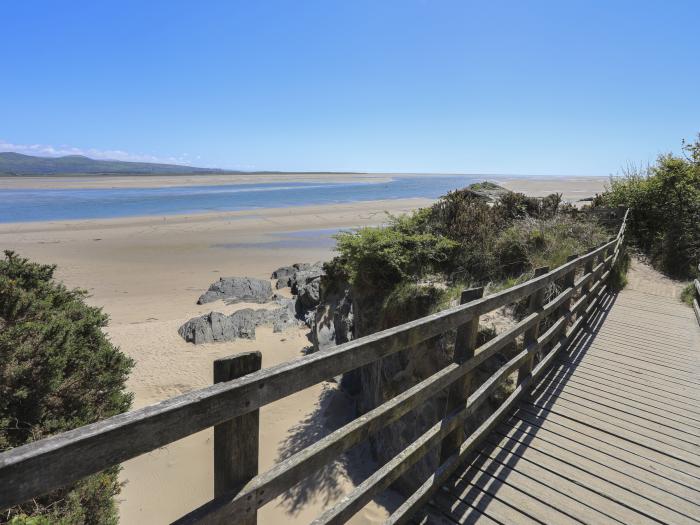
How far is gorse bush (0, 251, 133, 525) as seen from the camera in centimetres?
345

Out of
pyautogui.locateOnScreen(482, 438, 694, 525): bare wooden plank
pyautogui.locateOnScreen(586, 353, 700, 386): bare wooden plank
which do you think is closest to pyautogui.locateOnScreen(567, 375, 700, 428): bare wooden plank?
pyautogui.locateOnScreen(586, 353, 700, 386): bare wooden plank

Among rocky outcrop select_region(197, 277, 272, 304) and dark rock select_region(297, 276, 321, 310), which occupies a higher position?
dark rock select_region(297, 276, 321, 310)

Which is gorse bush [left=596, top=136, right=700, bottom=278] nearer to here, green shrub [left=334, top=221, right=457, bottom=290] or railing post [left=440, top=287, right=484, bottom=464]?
green shrub [left=334, top=221, right=457, bottom=290]

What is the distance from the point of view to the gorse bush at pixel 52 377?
3.45 m

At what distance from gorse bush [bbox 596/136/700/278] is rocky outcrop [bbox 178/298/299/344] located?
11560 millimetres

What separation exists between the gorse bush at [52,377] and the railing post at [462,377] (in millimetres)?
2871

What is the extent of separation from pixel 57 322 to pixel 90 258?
777 inches

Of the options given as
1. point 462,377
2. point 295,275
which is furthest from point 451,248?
point 295,275

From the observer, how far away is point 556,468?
3.49 meters

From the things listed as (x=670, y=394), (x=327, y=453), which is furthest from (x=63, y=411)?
(x=670, y=394)

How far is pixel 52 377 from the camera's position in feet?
12.5

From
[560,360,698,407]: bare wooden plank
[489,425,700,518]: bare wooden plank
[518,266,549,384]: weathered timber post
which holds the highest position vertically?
[518,266,549,384]: weathered timber post

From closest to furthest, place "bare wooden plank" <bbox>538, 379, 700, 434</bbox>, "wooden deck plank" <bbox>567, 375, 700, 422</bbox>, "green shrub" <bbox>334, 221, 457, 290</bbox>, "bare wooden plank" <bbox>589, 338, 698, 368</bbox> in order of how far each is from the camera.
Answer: "bare wooden plank" <bbox>538, 379, 700, 434</bbox> → "wooden deck plank" <bbox>567, 375, 700, 422</bbox> → "bare wooden plank" <bbox>589, 338, 698, 368</bbox> → "green shrub" <bbox>334, 221, 457, 290</bbox>

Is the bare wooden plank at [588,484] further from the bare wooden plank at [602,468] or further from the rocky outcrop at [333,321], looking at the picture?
the rocky outcrop at [333,321]
